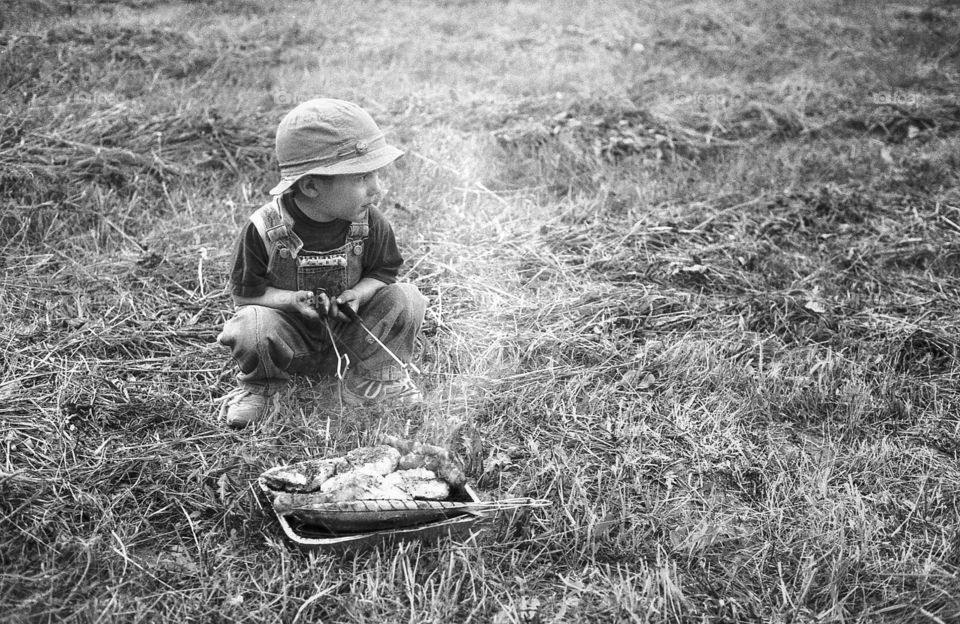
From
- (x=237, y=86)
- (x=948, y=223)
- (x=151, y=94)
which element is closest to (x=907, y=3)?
(x=948, y=223)

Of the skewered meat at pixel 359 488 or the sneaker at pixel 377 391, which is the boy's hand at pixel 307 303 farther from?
the skewered meat at pixel 359 488

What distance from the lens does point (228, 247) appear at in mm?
4102

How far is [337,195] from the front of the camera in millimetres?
2756

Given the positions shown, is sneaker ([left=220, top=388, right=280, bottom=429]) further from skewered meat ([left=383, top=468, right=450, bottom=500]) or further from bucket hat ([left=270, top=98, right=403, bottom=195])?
bucket hat ([left=270, top=98, right=403, bottom=195])

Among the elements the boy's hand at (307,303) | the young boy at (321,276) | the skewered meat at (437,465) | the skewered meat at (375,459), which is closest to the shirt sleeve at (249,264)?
the young boy at (321,276)

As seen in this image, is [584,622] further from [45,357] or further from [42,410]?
[45,357]

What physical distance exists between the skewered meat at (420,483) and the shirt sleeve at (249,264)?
0.92 m

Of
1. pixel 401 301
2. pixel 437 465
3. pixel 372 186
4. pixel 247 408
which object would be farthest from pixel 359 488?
pixel 372 186

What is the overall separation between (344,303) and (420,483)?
2.77 feet

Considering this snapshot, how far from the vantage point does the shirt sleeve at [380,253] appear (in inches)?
119

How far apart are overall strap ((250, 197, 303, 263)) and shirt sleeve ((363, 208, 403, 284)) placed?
1.04ft

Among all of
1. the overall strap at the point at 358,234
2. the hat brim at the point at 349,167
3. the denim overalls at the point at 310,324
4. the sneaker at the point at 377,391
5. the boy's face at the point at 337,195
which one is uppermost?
the hat brim at the point at 349,167

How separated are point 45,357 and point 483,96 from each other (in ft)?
14.0

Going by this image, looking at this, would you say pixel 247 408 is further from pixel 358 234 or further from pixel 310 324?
pixel 358 234
